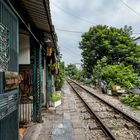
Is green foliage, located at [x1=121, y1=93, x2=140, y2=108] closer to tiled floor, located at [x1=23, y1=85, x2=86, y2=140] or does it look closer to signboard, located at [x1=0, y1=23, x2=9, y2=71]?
tiled floor, located at [x1=23, y1=85, x2=86, y2=140]

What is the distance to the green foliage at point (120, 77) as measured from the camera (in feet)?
72.8

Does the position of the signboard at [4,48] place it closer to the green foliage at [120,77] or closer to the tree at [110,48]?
the green foliage at [120,77]

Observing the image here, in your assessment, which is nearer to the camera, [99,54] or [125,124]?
[125,124]

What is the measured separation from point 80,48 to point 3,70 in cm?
3758

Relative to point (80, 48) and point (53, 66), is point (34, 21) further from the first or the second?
point (80, 48)

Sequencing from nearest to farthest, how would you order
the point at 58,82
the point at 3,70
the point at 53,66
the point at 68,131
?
1. the point at 3,70
2. the point at 68,131
3. the point at 53,66
4. the point at 58,82

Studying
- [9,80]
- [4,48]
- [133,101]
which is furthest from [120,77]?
[4,48]

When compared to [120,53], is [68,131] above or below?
below

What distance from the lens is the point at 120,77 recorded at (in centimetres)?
2311

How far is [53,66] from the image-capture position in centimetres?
1380

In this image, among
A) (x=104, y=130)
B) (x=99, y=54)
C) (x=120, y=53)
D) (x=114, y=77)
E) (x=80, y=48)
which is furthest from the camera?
(x=80, y=48)

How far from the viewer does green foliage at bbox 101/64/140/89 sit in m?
22.2

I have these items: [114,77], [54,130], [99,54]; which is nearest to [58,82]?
[114,77]

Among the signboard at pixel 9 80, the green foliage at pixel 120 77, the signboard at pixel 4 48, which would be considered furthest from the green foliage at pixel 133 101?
the signboard at pixel 4 48
